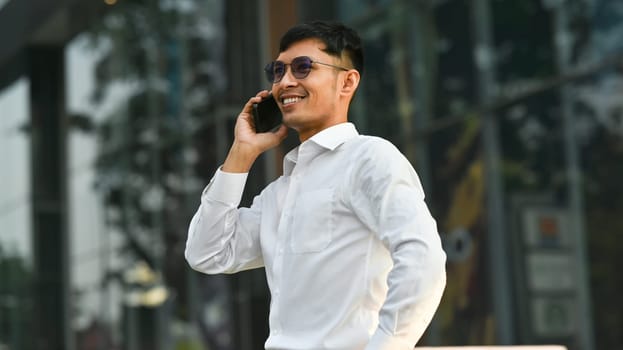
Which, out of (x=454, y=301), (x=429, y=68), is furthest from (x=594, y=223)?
(x=429, y=68)

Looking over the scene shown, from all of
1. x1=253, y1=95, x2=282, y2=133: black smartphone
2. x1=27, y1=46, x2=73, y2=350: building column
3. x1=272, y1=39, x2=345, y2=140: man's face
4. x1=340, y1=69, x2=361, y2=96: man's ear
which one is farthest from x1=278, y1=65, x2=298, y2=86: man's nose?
x1=27, y1=46, x2=73, y2=350: building column

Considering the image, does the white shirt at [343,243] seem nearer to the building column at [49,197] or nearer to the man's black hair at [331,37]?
the man's black hair at [331,37]

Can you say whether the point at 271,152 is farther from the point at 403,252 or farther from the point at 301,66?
the point at 403,252

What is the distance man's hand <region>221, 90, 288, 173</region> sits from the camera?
2969 millimetres

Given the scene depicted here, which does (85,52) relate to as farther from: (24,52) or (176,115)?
(176,115)

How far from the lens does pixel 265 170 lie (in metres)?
10.9

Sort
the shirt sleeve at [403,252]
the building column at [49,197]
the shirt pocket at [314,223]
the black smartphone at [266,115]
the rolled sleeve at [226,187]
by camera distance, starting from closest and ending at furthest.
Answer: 1. the shirt sleeve at [403,252]
2. the shirt pocket at [314,223]
3. the rolled sleeve at [226,187]
4. the black smartphone at [266,115]
5. the building column at [49,197]

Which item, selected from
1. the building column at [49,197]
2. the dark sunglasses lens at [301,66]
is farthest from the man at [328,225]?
the building column at [49,197]

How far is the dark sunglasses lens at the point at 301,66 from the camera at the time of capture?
9.17ft

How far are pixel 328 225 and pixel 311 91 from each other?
326 millimetres

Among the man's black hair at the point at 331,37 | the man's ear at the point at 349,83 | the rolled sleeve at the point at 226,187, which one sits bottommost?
the rolled sleeve at the point at 226,187

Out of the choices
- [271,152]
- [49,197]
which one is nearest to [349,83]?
[271,152]

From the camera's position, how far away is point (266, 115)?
3.11 metres

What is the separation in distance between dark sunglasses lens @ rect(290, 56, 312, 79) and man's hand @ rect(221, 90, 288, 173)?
0.23 m
